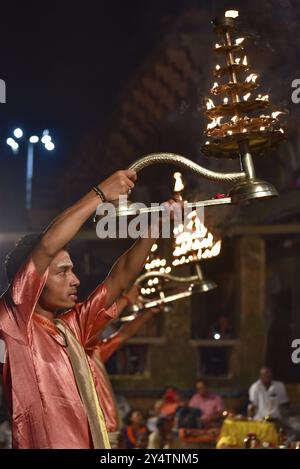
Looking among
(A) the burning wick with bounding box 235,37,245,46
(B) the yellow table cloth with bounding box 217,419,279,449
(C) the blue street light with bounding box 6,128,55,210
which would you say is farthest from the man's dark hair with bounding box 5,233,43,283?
(C) the blue street light with bounding box 6,128,55,210

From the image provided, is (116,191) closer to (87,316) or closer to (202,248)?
(87,316)

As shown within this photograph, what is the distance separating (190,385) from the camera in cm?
1606

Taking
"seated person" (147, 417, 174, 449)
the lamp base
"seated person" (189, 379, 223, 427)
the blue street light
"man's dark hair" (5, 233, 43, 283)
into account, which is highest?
the blue street light

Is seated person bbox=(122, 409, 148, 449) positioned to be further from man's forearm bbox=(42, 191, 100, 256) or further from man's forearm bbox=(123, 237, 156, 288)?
man's forearm bbox=(42, 191, 100, 256)

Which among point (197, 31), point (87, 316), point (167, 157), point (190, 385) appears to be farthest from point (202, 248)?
point (190, 385)

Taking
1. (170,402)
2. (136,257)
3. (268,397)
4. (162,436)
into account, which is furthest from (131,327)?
(170,402)

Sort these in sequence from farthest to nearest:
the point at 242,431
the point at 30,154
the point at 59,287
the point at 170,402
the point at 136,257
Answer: the point at 30,154
the point at 170,402
the point at 242,431
the point at 136,257
the point at 59,287

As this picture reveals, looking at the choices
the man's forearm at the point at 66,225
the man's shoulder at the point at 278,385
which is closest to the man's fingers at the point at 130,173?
the man's forearm at the point at 66,225

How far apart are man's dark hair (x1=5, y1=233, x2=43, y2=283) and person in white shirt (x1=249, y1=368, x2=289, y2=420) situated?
883 centimetres

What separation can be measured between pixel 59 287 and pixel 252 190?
0.96m

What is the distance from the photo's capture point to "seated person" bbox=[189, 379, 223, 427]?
13.5m

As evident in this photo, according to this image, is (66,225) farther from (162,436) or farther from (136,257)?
(162,436)

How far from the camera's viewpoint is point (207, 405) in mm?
13922

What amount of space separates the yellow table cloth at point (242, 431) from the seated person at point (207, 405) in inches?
80.7
